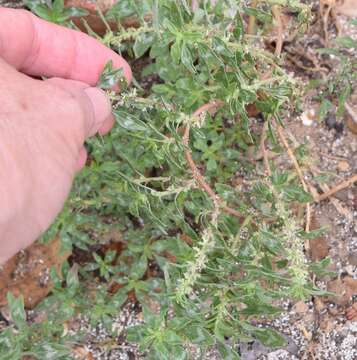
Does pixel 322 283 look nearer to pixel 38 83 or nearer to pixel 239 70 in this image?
pixel 239 70

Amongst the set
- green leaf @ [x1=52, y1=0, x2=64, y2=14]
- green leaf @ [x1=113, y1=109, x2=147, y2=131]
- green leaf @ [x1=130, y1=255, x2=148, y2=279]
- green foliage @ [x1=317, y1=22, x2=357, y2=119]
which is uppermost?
green leaf @ [x1=52, y1=0, x2=64, y2=14]

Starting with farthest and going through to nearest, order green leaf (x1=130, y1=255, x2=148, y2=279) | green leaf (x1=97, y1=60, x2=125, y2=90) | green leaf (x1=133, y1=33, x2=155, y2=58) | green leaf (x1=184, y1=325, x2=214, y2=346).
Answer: green leaf (x1=130, y1=255, x2=148, y2=279) < green leaf (x1=133, y1=33, x2=155, y2=58) < green leaf (x1=97, y1=60, x2=125, y2=90) < green leaf (x1=184, y1=325, x2=214, y2=346)

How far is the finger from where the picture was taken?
85.0 inches

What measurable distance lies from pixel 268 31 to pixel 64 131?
1.28m

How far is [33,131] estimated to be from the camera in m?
1.67

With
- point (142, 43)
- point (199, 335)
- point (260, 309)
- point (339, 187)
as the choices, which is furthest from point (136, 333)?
point (339, 187)

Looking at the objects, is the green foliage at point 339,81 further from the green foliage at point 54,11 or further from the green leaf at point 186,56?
the green foliage at point 54,11

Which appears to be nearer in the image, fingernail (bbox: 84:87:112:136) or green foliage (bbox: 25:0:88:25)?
fingernail (bbox: 84:87:112:136)

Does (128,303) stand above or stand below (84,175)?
below

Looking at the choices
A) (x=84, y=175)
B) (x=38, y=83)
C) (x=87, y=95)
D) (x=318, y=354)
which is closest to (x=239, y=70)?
(x=87, y=95)

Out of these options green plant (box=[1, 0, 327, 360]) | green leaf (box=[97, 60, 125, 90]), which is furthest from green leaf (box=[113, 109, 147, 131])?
green leaf (box=[97, 60, 125, 90])

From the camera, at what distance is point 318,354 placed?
100 inches

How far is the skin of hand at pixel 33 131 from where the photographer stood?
1612 millimetres

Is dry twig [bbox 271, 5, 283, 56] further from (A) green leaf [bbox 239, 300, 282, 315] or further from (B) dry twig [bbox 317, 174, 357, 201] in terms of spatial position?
(A) green leaf [bbox 239, 300, 282, 315]
